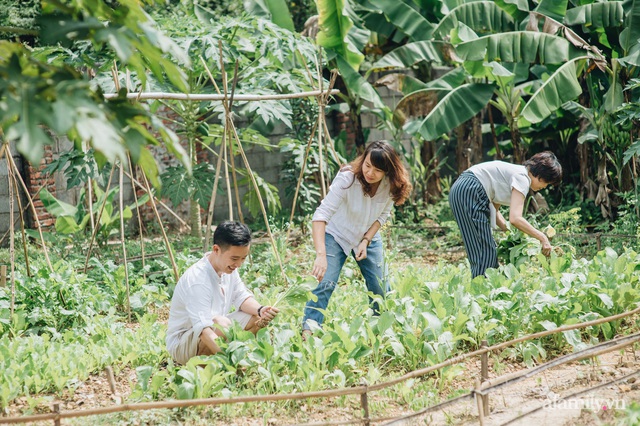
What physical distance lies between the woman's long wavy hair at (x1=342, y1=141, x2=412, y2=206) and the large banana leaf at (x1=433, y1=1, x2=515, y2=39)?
15.0 feet

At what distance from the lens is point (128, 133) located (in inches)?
101

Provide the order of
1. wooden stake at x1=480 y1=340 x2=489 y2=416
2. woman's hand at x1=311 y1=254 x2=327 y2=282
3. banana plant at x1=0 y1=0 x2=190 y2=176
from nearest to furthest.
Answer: banana plant at x1=0 y1=0 x2=190 y2=176 → wooden stake at x1=480 y1=340 x2=489 y2=416 → woman's hand at x1=311 y1=254 x2=327 y2=282

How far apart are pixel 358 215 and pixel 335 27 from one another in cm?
443

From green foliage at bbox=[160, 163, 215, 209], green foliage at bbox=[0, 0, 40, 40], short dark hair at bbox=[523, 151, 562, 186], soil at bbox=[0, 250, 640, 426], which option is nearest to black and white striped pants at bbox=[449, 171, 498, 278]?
short dark hair at bbox=[523, 151, 562, 186]

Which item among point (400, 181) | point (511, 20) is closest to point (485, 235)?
point (400, 181)

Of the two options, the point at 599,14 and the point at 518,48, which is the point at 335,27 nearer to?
the point at 518,48

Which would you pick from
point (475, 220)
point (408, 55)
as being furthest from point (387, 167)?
point (408, 55)

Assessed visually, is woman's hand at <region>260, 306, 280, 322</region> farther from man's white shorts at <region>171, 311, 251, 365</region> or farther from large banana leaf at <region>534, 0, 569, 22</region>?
large banana leaf at <region>534, 0, 569, 22</region>

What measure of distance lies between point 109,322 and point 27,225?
4674mm

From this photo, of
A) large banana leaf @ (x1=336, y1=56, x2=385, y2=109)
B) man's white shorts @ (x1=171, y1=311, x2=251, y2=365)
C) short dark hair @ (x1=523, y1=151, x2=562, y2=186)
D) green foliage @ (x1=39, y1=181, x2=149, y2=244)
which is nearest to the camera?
man's white shorts @ (x1=171, y1=311, x2=251, y2=365)

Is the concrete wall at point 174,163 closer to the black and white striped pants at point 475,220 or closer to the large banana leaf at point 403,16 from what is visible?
the large banana leaf at point 403,16

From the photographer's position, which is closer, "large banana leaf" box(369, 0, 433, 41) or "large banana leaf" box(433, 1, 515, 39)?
"large banana leaf" box(433, 1, 515, 39)

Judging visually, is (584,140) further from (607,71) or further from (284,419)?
(284,419)

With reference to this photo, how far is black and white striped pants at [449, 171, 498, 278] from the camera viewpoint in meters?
A: 5.71
